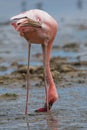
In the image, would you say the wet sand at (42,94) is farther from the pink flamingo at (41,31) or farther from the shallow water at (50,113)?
the pink flamingo at (41,31)

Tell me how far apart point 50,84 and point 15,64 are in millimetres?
8328

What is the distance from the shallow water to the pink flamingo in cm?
32

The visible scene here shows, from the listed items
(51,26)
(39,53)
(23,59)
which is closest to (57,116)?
(51,26)

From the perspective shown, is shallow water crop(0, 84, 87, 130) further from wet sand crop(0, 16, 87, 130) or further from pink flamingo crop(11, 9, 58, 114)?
pink flamingo crop(11, 9, 58, 114)

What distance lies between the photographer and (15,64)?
1914cm

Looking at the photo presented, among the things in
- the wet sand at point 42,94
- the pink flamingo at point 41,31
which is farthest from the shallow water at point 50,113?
the pink flamingo at point 41,31

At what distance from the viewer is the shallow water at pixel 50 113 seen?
9367 mm

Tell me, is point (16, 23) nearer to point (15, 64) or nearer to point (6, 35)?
point (15, 64)

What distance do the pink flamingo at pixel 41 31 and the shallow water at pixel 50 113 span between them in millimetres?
319

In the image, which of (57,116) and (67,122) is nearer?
(67,122)

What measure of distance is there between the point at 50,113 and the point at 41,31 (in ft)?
4.76

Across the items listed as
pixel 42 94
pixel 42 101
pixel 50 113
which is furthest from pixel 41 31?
pixel 42 94

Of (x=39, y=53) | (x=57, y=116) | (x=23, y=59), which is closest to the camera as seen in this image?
(x=57, y=116)

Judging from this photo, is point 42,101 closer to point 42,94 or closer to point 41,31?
point 42,94
